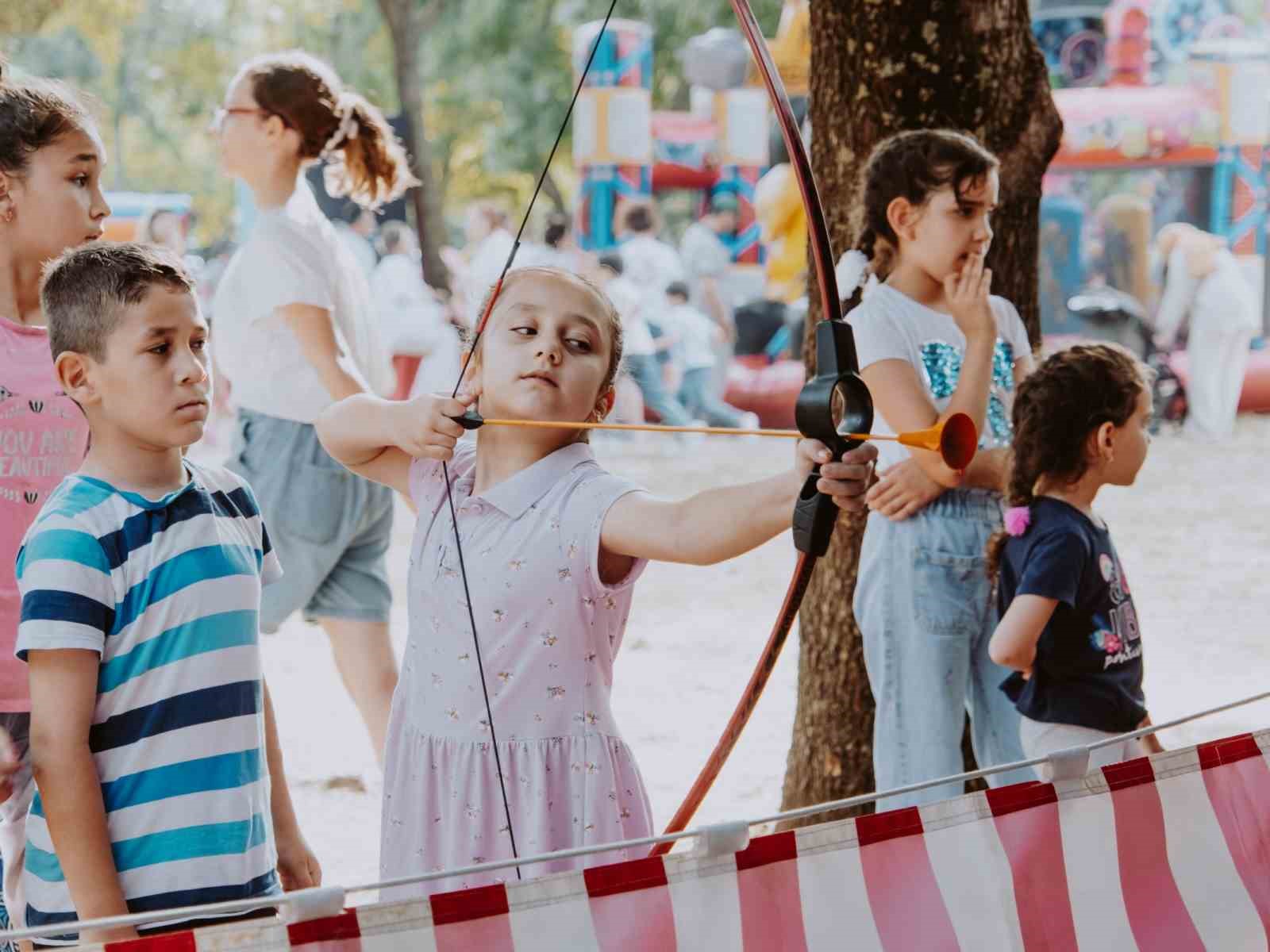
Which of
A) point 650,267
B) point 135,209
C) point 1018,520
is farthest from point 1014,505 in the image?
point 135,209

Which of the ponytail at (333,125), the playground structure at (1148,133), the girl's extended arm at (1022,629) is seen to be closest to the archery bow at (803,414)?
the girl's extended arm at (1022,629)

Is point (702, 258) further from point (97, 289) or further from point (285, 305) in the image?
point (97, 289)

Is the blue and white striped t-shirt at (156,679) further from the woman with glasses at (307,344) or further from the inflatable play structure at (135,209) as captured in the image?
the inflatable play structure at (135,209)

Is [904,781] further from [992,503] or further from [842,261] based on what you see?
[842,261]

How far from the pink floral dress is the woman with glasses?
1.29 metres

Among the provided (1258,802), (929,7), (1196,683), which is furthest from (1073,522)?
(1196,683)

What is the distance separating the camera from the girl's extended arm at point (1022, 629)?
249cm

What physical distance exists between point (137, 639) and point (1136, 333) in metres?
12.3

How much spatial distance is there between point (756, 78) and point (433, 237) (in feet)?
12.0

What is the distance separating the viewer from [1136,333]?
13086mm

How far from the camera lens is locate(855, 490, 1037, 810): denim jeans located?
8.81ft

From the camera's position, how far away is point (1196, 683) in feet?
17.3

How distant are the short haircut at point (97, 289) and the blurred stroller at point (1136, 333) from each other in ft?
35.7

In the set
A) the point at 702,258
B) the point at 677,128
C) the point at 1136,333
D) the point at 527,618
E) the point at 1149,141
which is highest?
the point at 677,128
